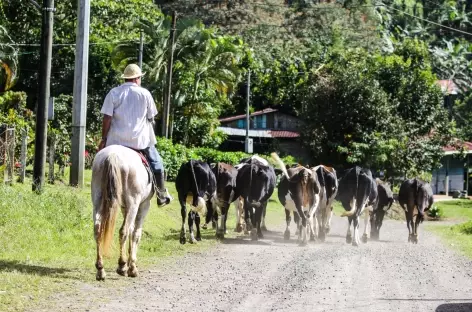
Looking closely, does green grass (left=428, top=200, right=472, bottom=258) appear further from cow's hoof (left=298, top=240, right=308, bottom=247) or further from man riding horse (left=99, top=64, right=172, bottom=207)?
man riding horse (left=99, top=64, right=172, bottom=207)

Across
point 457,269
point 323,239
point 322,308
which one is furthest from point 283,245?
point 322,308

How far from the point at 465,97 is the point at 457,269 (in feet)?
191

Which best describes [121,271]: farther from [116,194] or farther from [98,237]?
[116,194]

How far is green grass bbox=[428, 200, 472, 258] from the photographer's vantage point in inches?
892

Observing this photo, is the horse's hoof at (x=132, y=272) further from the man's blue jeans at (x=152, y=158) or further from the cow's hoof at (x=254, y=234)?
the cow's hoof at (x=254, y=234)

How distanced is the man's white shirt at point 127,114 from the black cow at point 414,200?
487 inches

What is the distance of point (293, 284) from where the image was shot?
42.2 ft

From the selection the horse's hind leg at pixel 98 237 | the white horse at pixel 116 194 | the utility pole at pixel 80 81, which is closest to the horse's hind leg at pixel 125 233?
the white horse at pixel 116 194

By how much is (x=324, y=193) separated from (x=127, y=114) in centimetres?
1026

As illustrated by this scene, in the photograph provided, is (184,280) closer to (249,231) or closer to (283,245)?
(283,245)

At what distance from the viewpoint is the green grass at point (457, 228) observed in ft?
74.3

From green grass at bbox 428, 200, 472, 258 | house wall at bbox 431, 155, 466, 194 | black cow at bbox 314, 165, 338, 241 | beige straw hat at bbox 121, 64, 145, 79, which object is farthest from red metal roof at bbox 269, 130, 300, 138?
beige straw hat at bbox 121, 64, 145, 79

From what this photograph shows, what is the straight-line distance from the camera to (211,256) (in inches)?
661

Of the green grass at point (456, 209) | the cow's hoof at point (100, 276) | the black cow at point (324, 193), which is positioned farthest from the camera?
the green grass at point (456, 209)
